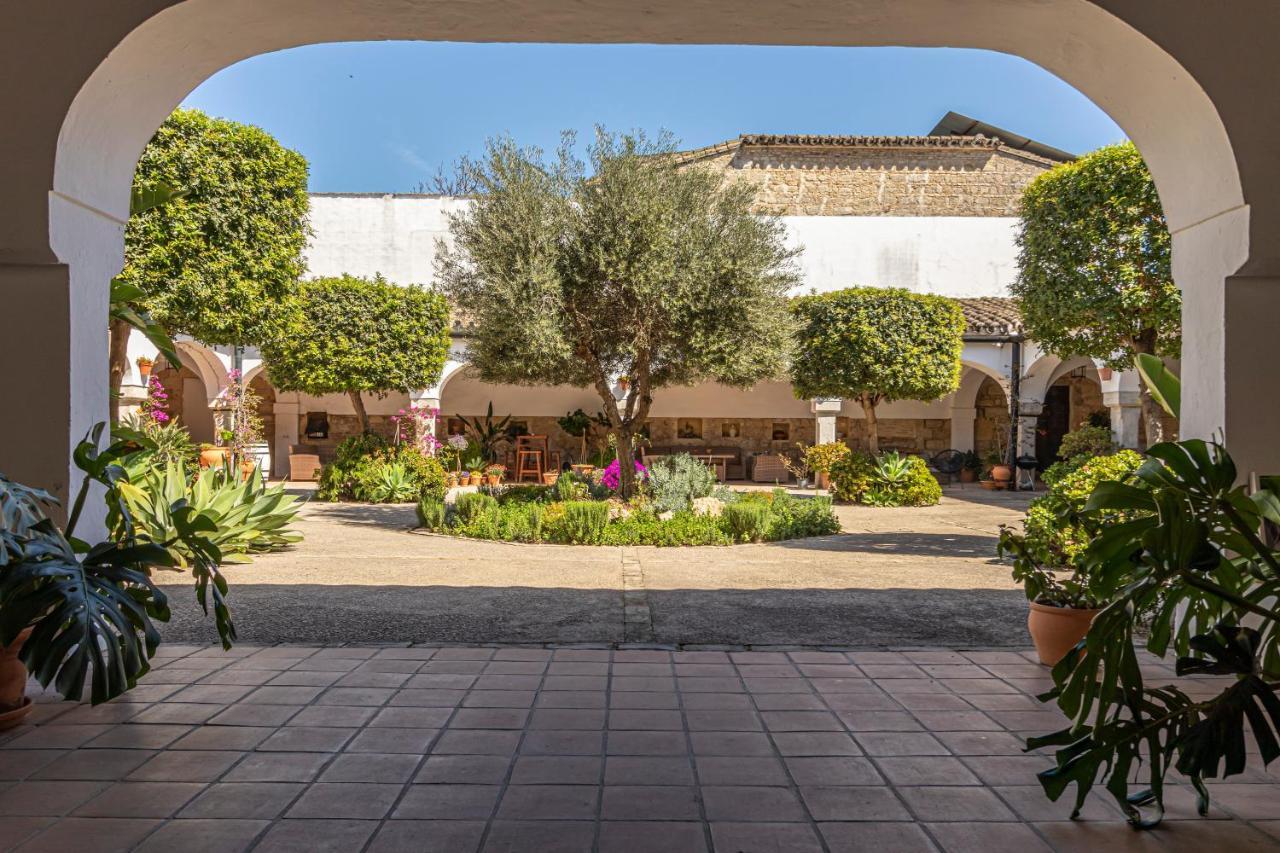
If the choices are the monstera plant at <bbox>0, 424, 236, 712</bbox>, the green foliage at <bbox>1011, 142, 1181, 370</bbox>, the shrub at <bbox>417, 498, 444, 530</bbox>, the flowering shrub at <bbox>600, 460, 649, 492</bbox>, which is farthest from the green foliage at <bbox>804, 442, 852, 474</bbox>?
the monstera plant at <bbox>0, 424, 236, 712</bbox>

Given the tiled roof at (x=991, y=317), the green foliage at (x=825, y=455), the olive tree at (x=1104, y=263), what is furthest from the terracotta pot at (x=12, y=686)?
the tiled roof at (x=991, y=317)

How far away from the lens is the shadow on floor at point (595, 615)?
4.26 meters

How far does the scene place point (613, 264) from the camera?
30.2 ft

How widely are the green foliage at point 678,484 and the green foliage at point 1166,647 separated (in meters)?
7.72

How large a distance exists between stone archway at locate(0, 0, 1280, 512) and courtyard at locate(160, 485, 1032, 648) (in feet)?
5.42

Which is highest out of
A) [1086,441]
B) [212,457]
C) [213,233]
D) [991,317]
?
[991,317]

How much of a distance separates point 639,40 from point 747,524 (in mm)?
6405

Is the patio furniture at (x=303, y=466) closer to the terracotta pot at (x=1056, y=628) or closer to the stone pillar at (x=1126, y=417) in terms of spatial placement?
the stone pillar at (x=1126, y=417)

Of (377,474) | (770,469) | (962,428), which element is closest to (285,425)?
(377,474)

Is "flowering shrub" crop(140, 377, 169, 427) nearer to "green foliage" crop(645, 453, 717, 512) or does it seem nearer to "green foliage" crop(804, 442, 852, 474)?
"green foliage" crop(645, 453, 717, 512)

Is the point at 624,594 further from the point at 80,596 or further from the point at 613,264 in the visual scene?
the point at 613,264

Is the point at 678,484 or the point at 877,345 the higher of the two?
the point at 877,345

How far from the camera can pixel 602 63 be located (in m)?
6.38

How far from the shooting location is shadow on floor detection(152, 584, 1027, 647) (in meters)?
4.26
